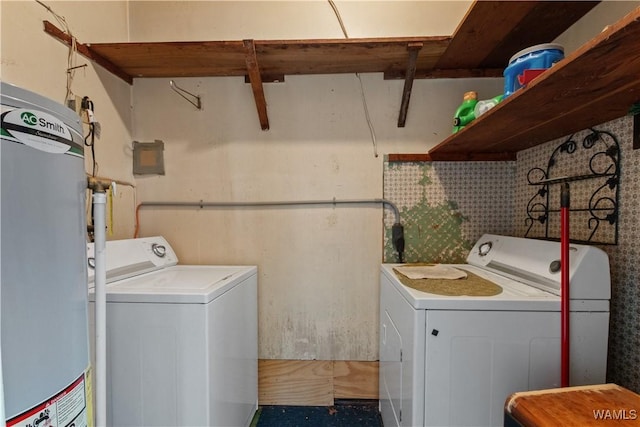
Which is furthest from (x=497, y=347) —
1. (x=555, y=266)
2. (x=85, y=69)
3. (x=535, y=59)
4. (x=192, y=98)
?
(x=85, y=69)

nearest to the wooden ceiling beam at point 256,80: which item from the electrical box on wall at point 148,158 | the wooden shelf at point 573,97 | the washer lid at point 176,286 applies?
the electrical box on wall at point 148,158

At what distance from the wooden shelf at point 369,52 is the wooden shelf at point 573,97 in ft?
1.71

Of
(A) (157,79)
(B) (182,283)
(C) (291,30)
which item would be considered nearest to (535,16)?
(C) (291,30)

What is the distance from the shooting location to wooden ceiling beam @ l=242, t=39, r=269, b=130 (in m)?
1.41

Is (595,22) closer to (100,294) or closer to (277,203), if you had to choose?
(277,203)

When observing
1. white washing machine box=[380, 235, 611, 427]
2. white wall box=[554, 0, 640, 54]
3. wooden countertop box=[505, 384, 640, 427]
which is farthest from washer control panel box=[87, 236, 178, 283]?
white wall box=[554, 0, 640, 54]

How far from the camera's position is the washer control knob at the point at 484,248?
1521 mm

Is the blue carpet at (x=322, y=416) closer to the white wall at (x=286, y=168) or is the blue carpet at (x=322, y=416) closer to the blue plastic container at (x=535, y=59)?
the white wall at (x=286, y=168)

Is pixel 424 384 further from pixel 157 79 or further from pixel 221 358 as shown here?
pixel 157 79

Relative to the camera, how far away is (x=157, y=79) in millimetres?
Answer: 1812

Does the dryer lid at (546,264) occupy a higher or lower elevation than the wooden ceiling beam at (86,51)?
lower

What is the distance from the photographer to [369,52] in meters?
1.49

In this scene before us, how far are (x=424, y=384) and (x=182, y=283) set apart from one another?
107cm

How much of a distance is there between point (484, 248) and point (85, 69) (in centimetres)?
242
